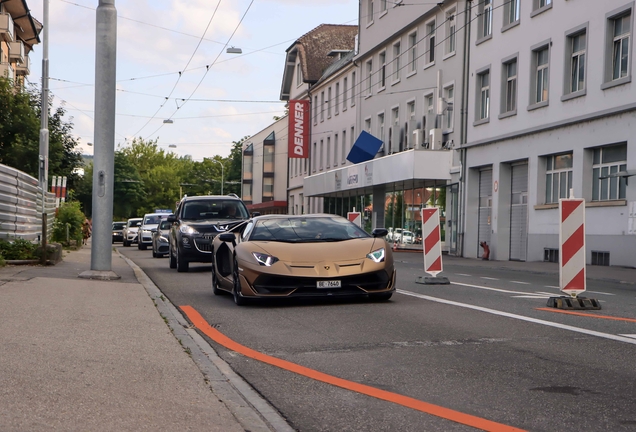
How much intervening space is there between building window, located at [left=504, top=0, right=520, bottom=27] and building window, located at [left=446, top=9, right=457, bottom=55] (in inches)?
195

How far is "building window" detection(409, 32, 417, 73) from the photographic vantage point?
43766mm

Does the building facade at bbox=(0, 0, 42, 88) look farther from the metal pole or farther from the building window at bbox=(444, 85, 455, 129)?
the building window at bbox=(444, 85, 455, 129)

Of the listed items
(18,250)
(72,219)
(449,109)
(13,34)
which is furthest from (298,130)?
(18,250)

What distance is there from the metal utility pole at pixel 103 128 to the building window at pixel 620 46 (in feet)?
49.9

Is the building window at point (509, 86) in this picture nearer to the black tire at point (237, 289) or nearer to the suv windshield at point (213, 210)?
the suv windshield at point (213, 210)

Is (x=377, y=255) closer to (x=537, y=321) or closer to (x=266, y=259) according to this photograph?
(x=266, y=259)

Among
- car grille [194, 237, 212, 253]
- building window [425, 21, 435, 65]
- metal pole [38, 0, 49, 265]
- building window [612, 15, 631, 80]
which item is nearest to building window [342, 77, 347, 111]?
building window [425, 21, 435, 65]

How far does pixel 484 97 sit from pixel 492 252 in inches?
243

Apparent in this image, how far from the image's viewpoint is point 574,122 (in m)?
27.6

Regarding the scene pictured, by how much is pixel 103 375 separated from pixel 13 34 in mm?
62137

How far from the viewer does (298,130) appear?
223 feet

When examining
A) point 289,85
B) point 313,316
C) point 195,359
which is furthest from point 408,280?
point 289,85

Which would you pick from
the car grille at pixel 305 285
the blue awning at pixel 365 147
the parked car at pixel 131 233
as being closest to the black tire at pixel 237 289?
the car grille at pixel 305 285

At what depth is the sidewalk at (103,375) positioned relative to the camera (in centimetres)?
484
